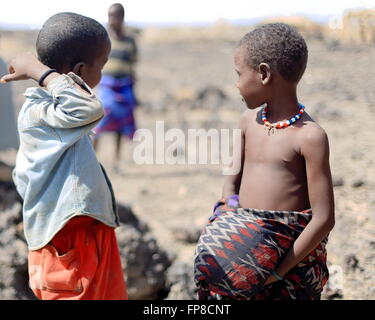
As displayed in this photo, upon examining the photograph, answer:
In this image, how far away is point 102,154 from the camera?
7.39 meters

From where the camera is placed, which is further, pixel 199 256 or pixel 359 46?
→ pixel 359 46

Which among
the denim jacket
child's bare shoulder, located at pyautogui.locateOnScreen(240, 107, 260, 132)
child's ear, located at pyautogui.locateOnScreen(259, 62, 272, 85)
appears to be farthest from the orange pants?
child's ear, located at pyautogui.locateOnScreen(259, 62, 272, 85)

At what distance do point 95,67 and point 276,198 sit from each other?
2.69 feet

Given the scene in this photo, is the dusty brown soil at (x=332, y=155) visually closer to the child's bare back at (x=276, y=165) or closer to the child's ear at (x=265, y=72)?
the child's bare back at (x=276, y=165)

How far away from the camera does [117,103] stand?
5777mm

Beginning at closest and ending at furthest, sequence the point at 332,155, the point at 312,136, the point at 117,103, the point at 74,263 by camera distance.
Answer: the point at 312,136
the point at 74,263
the point at 332,155
the point at 117,103

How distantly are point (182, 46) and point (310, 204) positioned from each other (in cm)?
2036

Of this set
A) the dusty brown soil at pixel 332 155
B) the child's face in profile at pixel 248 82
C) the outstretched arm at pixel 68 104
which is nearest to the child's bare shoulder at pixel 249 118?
the child's face in profile at pixel 248 82

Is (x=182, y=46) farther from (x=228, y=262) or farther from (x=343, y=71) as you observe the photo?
(x=228, y=262)

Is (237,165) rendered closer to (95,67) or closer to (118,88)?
(95,67)

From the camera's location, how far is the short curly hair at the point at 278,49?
1.83 meters

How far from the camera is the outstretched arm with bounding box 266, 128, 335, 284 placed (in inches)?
70.9

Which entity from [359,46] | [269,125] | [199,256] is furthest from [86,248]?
[359,46]

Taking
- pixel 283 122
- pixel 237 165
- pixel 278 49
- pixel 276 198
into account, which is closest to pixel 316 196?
pixel 276 198
